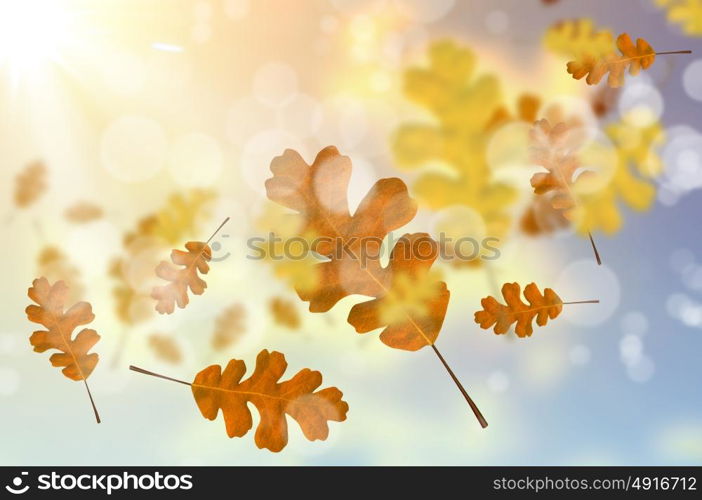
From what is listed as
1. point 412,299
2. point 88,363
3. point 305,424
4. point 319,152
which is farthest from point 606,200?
point 88,363

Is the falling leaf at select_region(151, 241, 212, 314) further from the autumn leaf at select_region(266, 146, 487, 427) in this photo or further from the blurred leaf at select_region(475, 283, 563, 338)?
the blurred leaf at select_region(475, 283, 563, 338)

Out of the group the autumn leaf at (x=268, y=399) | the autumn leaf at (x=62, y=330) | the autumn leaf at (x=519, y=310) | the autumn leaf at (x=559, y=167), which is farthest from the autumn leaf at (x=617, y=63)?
the autumn leaf at (x=62, y=330)

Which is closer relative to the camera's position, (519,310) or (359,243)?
(359,243)

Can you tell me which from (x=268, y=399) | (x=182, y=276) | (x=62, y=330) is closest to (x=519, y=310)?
(x=268, y=399)

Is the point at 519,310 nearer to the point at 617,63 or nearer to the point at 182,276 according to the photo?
the point at 617,63

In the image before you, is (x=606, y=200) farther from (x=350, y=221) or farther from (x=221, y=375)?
(x=221, y=375)

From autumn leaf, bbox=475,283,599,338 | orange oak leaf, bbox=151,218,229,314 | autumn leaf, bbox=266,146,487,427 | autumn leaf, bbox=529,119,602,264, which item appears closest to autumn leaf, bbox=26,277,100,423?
orange oak leaf, bbox=151,218,229,314

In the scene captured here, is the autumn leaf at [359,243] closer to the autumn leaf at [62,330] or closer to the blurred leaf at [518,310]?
the blurred leaf at [518,310]
